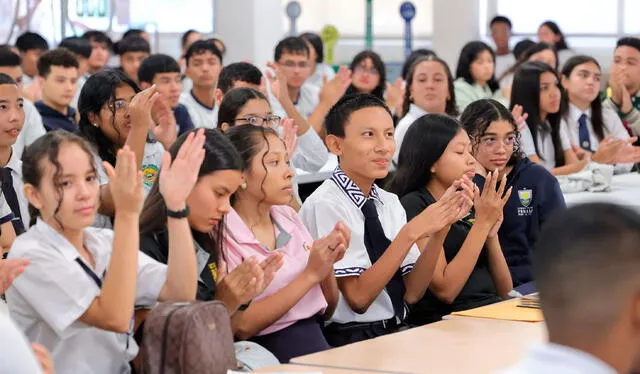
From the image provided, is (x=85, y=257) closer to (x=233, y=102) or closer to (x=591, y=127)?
(x=233, y=102)

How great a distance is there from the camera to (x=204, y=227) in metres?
2.89

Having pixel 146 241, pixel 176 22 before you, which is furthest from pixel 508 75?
pixel 146 241

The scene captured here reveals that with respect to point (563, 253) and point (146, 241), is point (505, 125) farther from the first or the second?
point (563, 253)

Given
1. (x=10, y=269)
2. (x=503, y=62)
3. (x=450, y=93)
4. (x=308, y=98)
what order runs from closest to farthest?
(x=10, y=269)
(x=450, y=93)
(x=308, y=98)
(x=503, y=62)

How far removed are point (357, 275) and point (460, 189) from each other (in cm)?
39

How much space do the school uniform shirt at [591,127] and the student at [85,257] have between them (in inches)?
145

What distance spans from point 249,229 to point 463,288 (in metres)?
0.84

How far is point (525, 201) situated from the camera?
4.06 metres

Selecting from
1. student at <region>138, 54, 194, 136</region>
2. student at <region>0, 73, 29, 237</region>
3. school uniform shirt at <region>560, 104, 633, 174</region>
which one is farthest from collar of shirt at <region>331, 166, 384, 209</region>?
school uniform shirt at <region>560, 104, 633, 174</region>

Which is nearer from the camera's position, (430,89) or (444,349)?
(444,349)

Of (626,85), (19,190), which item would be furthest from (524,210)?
(626,85)

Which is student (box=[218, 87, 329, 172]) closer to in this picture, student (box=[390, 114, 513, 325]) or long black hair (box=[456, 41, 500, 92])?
student (box=[390, 114, 513, 325])

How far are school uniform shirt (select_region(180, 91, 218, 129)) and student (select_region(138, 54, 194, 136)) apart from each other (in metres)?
0.07

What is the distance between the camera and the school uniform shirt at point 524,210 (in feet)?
13.3
